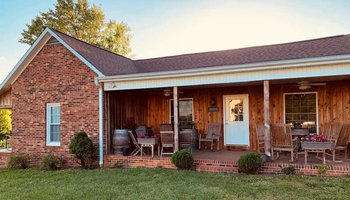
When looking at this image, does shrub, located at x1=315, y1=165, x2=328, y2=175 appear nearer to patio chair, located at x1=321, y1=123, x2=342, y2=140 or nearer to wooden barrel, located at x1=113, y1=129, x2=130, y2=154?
patio chair, located at x1=321, y1=123, x2=342, y2=140

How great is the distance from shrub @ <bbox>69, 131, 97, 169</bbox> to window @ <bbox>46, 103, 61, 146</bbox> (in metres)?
1.54

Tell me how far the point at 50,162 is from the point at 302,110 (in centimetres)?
869

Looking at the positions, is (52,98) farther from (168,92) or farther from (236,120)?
(236,120)

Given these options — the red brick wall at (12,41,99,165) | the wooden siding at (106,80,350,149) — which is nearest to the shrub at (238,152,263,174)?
the wooden siding at (106,80,350,149)

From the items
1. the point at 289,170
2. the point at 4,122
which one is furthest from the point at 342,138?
the point at 4,122

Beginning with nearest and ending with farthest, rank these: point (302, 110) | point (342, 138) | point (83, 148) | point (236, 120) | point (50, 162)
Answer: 1. point (342, 138)
2. point (83, 148)
3. point (50, 162)
4. point (302, 110)
5. point (236, 120)

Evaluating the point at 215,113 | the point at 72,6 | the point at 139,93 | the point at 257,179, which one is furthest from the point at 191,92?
the point at 72,6

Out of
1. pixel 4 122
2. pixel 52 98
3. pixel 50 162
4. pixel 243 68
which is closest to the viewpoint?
pixel 243 68

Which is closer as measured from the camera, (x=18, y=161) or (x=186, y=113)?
(x=18, y=161)

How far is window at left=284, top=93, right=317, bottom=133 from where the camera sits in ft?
30.5

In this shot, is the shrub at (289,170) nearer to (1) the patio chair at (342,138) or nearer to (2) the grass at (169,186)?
(2) the grass at (169,186)

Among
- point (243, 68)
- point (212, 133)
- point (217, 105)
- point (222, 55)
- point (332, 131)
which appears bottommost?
point (212, 133)

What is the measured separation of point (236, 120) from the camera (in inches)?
408

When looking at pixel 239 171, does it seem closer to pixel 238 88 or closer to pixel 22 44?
pixel 238 88
